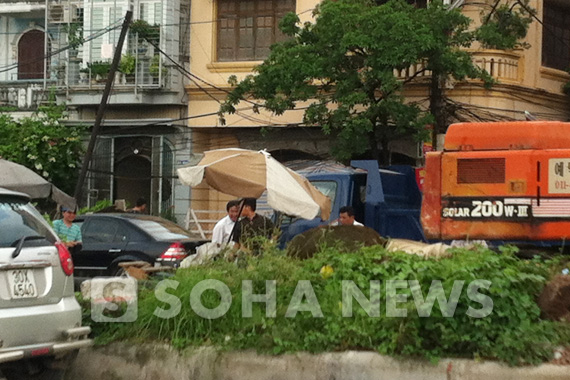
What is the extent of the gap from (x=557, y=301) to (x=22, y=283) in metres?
4.07

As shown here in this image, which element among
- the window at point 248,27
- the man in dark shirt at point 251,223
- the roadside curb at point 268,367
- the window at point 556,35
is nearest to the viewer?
the roadside curb at point 268,367

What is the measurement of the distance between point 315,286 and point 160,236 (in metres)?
7.39

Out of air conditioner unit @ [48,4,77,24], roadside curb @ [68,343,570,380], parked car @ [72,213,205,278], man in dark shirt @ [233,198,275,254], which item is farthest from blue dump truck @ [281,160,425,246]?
air conditioner unit @ [48,4,77,24]

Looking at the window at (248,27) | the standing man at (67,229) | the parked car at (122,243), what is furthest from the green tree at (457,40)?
the standing man at (67,229)

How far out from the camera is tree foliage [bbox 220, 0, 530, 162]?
1875 centimetres

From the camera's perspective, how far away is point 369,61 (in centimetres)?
1903

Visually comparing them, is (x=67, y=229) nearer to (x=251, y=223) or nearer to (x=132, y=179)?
(x=251, y=223)

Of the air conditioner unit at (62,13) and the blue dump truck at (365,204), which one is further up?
the air conditioner unit at (62,13)

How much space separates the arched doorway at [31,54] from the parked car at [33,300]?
20.9 m

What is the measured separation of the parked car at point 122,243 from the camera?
14180mm

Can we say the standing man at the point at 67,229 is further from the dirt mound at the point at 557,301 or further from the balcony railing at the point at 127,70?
the balcony railing at the point at 127,70

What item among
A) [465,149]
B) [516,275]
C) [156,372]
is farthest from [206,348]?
[465,149]

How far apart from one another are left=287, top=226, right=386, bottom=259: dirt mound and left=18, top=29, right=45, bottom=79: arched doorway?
19982mm

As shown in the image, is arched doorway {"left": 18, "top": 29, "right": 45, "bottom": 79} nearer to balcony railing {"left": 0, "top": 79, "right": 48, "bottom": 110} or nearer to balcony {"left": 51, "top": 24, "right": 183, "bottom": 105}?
balcony railing {"left": 0, "top": 79, "right": 48, "bottom": 110}
